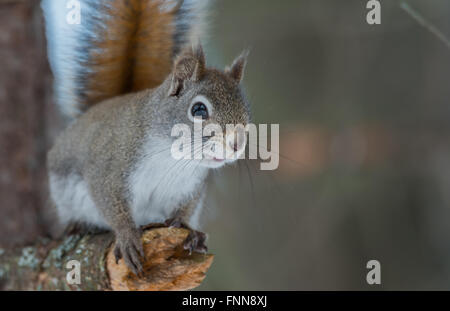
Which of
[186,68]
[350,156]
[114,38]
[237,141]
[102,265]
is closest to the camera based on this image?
[237,141]

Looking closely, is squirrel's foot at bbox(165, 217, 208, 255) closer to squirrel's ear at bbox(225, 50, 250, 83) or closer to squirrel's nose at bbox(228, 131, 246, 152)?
squirrel's nose at bbox(228, 131, 246, 152)

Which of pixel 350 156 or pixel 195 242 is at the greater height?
pixel 350 156

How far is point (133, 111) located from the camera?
1.53m

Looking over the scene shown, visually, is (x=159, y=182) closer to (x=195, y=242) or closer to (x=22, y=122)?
(x=195, y=242)

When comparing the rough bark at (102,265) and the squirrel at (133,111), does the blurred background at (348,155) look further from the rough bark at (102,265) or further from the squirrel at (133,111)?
the rough bark at (102,265)

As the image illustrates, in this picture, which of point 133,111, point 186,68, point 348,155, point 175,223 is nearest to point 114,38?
point 133,111

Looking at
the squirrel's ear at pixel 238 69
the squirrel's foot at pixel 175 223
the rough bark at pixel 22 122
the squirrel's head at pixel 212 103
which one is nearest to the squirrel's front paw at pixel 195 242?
the squirrel's foot at pixel 175 223

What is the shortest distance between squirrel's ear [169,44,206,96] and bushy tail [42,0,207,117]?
29cm

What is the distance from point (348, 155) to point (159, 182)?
1528 millimetres

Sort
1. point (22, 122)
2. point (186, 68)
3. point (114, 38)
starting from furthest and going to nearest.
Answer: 1. point (22, 122)
2. point (114, 38)
3. point (186, 68)

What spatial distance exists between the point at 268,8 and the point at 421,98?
3.25 ft

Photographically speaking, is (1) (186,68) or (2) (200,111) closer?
(2) (200,111)

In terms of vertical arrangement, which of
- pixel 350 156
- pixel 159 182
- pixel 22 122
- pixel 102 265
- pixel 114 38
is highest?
pixel 114 38

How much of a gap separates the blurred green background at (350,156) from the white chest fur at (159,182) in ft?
3.25
